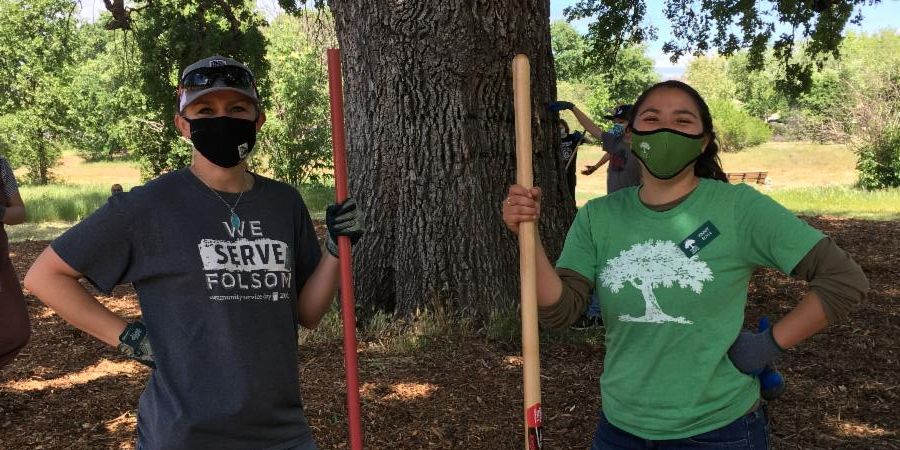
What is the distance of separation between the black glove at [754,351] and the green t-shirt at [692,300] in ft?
0.07

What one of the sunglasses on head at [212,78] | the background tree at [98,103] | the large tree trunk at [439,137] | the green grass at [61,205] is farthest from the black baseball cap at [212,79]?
the background tree at [98,103]

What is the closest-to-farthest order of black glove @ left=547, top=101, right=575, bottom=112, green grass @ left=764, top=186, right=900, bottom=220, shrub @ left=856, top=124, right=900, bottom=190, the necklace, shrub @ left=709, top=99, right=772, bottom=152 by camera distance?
the necklace
black glove @ left=547, top=101, right=575, bottom=112
green grass @ left=764, top=186, right=900, bottom=220
shrub @ left=856, top=124, right=900, bottom=190
shrub @ left=709, top=99, right=772, bottom=152

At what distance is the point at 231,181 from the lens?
92.0 inches

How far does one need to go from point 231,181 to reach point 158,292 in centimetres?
38

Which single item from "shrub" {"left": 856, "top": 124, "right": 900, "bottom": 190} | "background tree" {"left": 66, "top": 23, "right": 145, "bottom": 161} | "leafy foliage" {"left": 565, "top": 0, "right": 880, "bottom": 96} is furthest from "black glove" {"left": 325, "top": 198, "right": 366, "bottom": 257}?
"background tree" {"left": 66, "top": 23, "right": 145, "bottom": 161}

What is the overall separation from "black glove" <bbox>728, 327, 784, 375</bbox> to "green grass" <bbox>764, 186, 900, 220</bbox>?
14.6 metres

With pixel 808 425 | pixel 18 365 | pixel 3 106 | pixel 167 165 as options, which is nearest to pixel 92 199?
pixel 167 165

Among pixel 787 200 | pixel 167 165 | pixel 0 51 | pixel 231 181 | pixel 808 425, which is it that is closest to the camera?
pixel 231 181

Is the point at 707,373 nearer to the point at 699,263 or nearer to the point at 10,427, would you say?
the point at 699,263

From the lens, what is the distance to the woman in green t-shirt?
212 centimetres

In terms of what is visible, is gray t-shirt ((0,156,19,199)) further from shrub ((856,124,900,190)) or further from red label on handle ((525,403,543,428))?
shrub ((856,124,900,190))

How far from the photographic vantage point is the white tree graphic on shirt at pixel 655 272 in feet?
7.08

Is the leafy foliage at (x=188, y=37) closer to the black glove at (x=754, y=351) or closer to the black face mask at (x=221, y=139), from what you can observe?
the black face mask at (x=221, y=139)

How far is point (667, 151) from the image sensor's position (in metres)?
2.28
